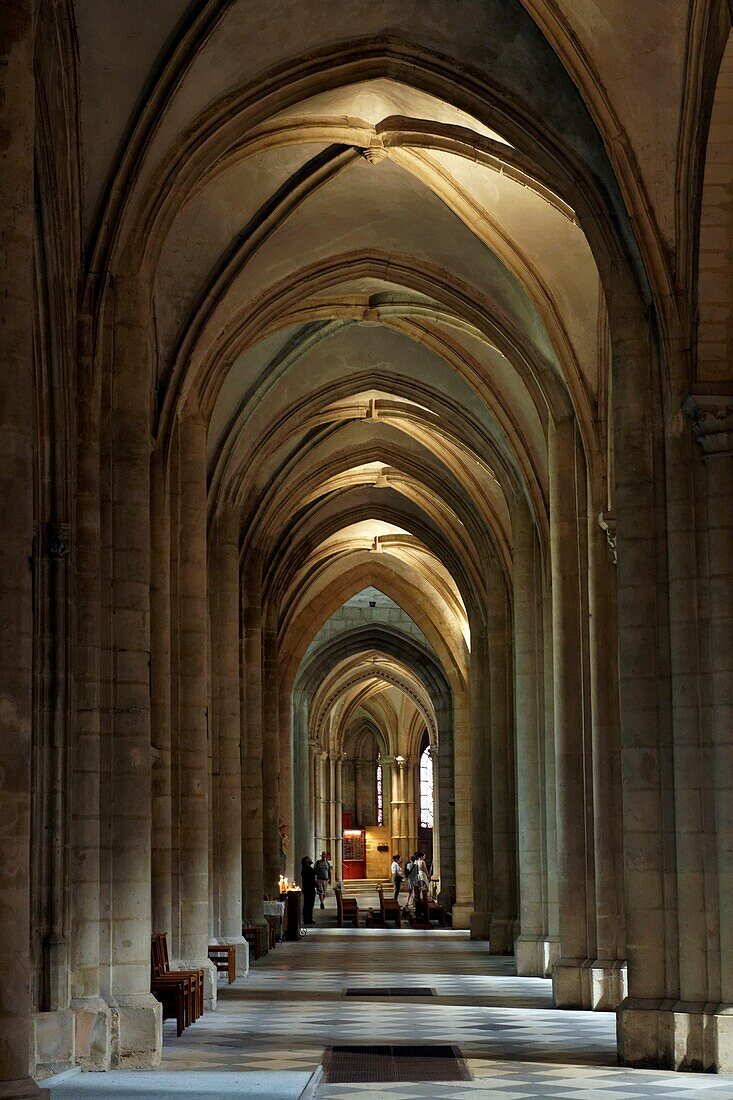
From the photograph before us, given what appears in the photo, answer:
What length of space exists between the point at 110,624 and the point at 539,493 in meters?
9.89

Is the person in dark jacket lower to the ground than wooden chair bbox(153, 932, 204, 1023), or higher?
lower

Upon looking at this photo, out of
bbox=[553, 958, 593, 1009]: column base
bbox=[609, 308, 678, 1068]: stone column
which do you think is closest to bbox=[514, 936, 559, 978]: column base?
bbox=[553, 958, 593, 1009]: column base

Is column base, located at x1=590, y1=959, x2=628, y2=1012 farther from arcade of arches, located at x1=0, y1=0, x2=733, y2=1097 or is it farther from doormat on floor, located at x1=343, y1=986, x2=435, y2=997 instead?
doormat on floor, located at x1=343, y1=986, x2=435, y2=997

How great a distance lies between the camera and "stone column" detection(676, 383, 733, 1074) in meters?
11.1

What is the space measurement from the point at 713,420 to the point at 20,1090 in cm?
720

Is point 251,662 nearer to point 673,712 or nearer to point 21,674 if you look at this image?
point 673,712

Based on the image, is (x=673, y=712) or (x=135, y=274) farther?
(x=135, y=274)

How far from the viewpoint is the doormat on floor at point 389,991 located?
1748 centimetres

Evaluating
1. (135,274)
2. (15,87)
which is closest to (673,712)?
(135,274)

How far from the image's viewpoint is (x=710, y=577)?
11.8 m

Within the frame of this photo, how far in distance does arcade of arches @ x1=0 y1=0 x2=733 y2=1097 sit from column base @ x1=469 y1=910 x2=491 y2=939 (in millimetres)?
7188

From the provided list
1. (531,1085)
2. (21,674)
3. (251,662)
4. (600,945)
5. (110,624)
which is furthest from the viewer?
(251,662)

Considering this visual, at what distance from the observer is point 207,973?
16641 mm

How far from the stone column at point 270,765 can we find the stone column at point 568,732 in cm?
1186
